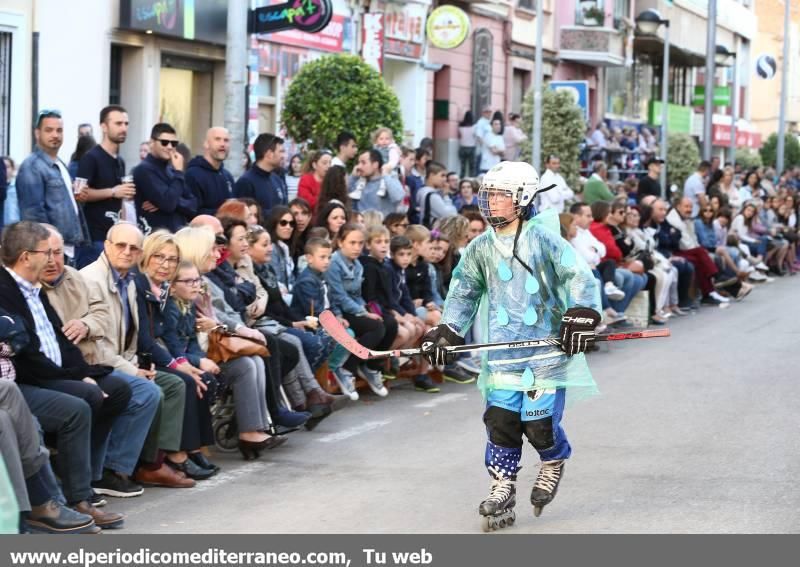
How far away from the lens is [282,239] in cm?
1302

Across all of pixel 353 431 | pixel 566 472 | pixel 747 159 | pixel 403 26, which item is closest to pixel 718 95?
pixel 747 159

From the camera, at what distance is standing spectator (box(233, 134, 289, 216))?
14.4 m

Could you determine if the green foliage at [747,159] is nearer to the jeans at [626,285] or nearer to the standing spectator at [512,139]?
the standing spectator at [512,139]

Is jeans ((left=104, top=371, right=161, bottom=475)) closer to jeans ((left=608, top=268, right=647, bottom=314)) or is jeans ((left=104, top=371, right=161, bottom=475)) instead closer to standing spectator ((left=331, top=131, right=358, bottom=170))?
standing spectator ((left=331, top=131, right=358, bottom=170))

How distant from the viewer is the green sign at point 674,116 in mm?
50062

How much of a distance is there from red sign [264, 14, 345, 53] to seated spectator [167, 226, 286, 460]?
46.7ft

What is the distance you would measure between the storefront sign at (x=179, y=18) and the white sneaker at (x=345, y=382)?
28.1 ft

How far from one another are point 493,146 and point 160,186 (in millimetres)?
17741

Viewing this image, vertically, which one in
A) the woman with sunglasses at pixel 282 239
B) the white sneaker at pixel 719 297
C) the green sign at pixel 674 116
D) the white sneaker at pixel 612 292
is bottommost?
the white sneaker at pixel 719 297

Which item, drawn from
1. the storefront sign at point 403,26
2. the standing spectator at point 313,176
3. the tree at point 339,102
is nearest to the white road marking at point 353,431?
the standing spectator at point 313,176

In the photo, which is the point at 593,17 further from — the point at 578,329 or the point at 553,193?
the point at 578,329

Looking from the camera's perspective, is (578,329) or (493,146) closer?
(578,329)

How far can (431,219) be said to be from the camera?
1798cm

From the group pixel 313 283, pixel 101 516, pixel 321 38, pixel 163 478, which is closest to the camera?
pixel 101 516
